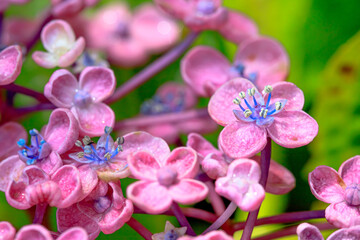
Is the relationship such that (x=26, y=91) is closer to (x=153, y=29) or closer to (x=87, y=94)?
(x=87, y=94)

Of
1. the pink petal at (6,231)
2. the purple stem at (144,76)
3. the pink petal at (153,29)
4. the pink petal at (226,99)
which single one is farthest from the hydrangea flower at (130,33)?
the pink petal at (6,231)

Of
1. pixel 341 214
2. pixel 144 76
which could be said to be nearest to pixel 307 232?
pixel 341 214

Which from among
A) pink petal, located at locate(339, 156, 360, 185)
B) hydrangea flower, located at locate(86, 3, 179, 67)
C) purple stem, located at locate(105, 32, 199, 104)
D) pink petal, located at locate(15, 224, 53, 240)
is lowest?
hydrangea flower, located at locate(86, 3, 179, 67)

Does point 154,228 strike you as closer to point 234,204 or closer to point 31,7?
point 234,204

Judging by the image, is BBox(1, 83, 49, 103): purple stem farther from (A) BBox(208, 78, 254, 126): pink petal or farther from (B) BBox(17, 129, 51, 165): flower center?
(A) BBox(208, 78, 254, 126): pink petal

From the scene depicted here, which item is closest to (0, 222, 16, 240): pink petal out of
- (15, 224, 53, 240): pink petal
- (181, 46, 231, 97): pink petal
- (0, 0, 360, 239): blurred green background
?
(15, 224, 53, 240): pink petal

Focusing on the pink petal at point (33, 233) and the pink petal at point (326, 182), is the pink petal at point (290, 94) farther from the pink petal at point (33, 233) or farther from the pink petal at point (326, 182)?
the pink petal at point (33, 233)
